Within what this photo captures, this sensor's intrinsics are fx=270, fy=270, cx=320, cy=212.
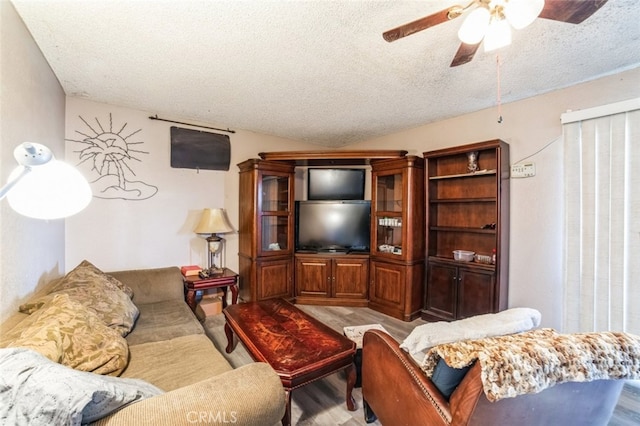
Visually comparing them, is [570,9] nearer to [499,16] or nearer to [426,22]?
[499,16]

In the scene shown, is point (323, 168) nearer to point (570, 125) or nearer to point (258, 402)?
point (570, 125)

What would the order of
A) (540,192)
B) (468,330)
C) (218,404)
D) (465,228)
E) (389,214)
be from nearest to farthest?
(218,404), (468,330), (540,192), (465,228), (389,214)

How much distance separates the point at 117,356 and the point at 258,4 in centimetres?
204

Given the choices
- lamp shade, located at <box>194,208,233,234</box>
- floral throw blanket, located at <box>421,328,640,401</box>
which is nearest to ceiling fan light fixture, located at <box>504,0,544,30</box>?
floral throw blanket, located at <box>421,328,640,401</box>

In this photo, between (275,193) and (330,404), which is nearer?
(330,404)

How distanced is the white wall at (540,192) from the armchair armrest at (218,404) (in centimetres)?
272

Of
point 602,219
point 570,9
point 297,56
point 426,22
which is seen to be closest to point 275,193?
point 297,56

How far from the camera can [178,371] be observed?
149 centimetres

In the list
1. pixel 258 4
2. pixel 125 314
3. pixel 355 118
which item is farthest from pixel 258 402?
pixel 355 118

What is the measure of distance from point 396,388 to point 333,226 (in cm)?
256

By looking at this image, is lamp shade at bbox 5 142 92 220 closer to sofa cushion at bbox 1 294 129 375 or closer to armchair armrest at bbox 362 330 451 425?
sofa cushion at bbox 1 294 129 375

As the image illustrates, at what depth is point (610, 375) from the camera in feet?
3.16

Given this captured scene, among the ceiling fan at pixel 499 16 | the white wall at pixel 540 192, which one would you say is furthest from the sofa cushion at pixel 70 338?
the white wall at pixel 540 192

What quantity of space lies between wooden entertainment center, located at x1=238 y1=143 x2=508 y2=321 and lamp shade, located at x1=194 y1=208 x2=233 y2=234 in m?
0.36
